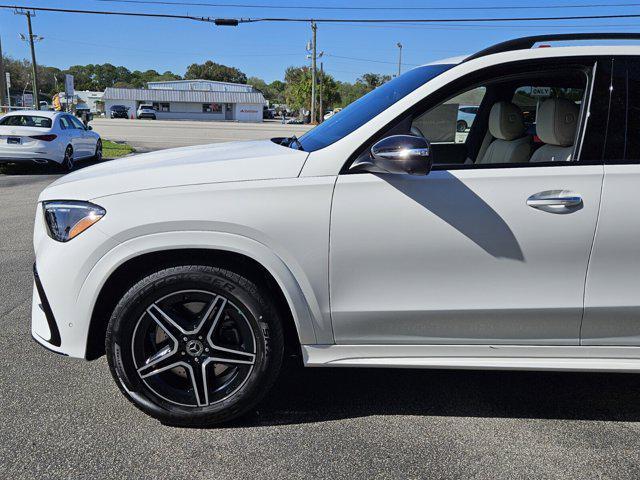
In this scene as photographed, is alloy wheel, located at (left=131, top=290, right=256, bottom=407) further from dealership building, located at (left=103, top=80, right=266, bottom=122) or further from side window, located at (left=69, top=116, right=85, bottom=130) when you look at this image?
dealership building, located at (left=103, top=80, right=266, bottom=122)

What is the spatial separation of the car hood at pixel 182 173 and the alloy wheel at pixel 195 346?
1.81 ft

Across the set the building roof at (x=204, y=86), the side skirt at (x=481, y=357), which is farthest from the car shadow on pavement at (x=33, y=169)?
the building roof at (x=204, y=86)

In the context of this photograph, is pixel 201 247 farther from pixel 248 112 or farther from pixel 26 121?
pixel 248 112

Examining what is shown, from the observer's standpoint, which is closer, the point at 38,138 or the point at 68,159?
the point at 38,138

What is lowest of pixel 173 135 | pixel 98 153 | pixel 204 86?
pixel 173 135

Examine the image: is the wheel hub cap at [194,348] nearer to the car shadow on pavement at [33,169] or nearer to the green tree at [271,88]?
the car shadow on pavement at [33,169]

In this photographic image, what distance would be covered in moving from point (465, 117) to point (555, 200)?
69.7 inches

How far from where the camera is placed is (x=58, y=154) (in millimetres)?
13688

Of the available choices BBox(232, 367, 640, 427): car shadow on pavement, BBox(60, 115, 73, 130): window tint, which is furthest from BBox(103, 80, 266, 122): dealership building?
BBox(232, 367, 640, 427): car shadow on pavement

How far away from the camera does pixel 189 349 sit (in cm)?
286

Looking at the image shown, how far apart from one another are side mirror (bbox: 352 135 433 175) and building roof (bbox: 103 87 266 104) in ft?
284

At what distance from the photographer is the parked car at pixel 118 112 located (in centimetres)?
7612

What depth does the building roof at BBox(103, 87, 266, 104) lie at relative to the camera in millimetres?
85625

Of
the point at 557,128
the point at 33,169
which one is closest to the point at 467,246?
the point at 557,128
